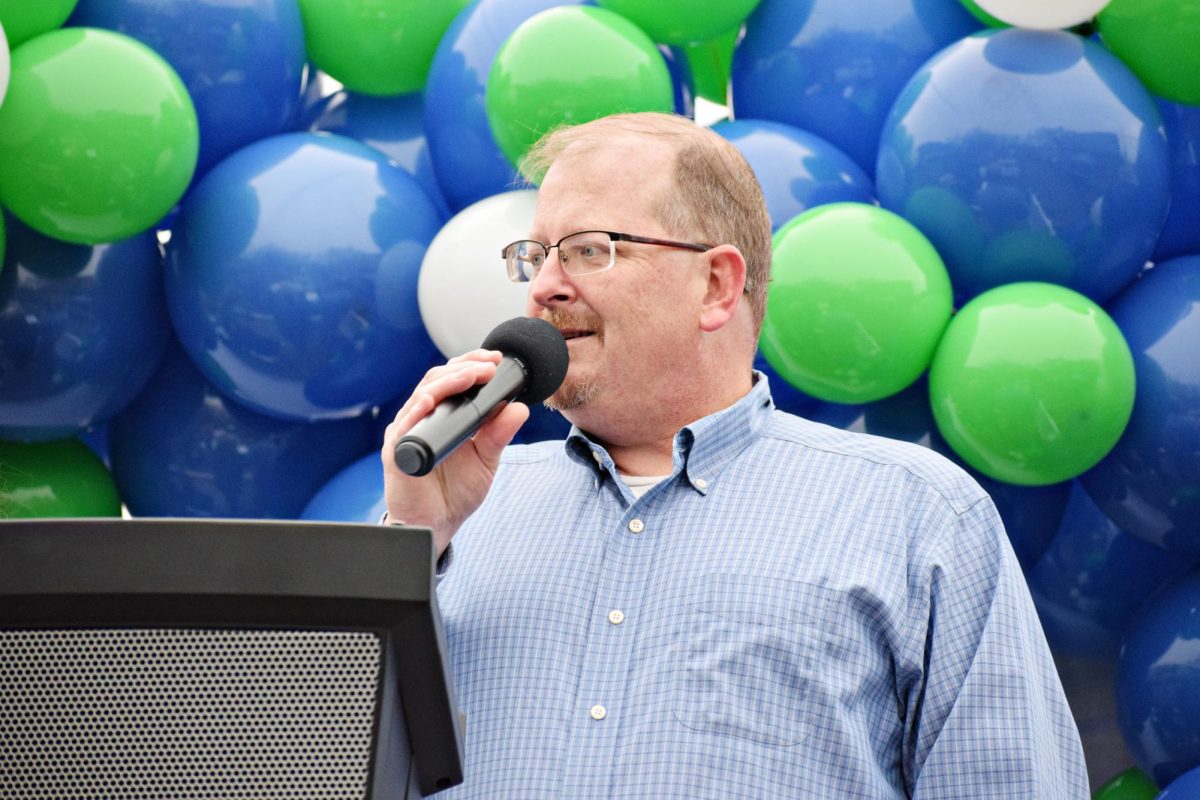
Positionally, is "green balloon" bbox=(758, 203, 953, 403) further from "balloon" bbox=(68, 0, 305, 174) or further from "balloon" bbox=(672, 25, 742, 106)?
"balloon" bbox=(68, 0, 305, 174)

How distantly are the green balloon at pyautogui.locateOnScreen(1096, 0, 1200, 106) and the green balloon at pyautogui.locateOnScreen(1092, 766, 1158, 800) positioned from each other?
4.48ft

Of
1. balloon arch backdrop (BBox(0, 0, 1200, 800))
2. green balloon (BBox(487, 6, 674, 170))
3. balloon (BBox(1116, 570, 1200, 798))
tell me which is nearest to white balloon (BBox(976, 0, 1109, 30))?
balloon arch backdrop (BBox(0, 0, 1200, 800))

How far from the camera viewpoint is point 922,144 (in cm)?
258

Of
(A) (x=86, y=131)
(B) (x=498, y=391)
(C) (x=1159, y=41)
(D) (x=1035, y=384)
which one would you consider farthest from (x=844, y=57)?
(B) (x=498, y=391)

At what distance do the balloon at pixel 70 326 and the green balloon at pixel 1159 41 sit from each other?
2.00 meters

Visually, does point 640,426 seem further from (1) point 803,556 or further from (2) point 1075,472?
(2) point 1075,472

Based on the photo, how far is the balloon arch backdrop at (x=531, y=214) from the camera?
2494mm

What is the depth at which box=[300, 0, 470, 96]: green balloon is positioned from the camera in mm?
2947

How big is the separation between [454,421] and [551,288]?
0.53m

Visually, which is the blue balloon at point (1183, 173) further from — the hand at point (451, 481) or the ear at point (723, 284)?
the hand at point (451, 481)

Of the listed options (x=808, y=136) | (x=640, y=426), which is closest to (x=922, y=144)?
(x=808, y=136)

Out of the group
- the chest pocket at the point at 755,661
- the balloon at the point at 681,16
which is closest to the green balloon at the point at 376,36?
the balloon at the point at 681,16

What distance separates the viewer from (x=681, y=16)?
2.78 meters

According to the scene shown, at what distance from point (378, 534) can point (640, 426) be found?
996 mm
